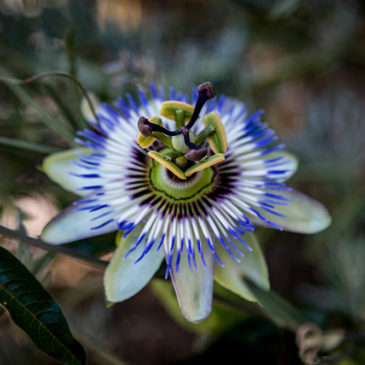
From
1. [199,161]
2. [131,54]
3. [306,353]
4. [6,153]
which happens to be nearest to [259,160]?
[199,161]

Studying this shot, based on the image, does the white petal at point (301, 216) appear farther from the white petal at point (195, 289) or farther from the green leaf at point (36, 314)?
the green leaf at point (36, 314)

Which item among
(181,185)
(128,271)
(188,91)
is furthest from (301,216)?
(188,91)

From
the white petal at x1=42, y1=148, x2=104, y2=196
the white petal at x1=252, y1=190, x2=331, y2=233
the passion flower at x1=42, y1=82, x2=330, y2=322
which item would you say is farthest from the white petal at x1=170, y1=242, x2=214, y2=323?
the white petal at x1=42, y1=148, x2=104, y2=196

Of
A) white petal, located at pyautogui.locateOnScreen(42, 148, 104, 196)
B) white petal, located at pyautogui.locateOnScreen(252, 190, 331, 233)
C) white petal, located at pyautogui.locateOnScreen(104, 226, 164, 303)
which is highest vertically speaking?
white petal, located at pyautogui.locateOnScreen(42, 148, 104, 196)

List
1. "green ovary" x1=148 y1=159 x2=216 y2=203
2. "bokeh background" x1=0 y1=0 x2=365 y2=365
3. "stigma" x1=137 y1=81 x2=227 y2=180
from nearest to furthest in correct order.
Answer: "stigma" x1=137 y1=81 x2=227 y2=180 → "green ovary" x1=148 y1=159 x2=216 y2=203 → "bokeh background" x1=0 y1=0 x2=365 y2=365

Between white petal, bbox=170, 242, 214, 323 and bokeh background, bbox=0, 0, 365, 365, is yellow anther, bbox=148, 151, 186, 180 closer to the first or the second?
white petal, bbox=170, 242, 214, 323

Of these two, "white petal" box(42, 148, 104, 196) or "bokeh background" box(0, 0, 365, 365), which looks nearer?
"white petal" box(42, 148, 104, 196)

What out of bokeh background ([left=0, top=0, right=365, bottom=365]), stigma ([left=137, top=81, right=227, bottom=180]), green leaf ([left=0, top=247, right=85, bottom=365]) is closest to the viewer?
green leaf ([left=0, top=247, right=85, bottom=365])
